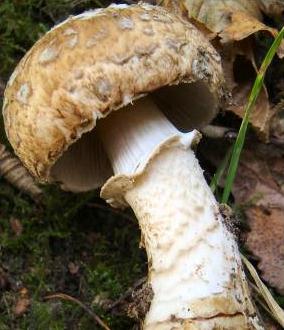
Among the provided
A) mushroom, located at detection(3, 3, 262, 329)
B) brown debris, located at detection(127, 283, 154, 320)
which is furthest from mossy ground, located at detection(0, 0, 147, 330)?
mushroom, located at detection(3, 3, 262, 329)

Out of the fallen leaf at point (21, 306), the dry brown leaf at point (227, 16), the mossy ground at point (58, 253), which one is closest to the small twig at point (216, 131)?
the dry brown leaf at point (227, 16)

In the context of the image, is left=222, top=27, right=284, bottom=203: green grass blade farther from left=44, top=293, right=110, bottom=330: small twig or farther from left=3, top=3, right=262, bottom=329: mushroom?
left=44, top=293, right=110, bottom=330: small twig

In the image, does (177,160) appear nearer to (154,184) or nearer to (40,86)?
(154,184)

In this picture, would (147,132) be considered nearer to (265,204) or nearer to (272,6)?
(265,204)

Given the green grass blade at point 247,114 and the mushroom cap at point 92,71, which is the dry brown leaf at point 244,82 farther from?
the mushroom cap at point 92,71

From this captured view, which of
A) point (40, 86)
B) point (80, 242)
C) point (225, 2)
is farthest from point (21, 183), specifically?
point (225, 2)

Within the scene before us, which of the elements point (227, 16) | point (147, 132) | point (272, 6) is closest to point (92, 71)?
point (147, 132)
